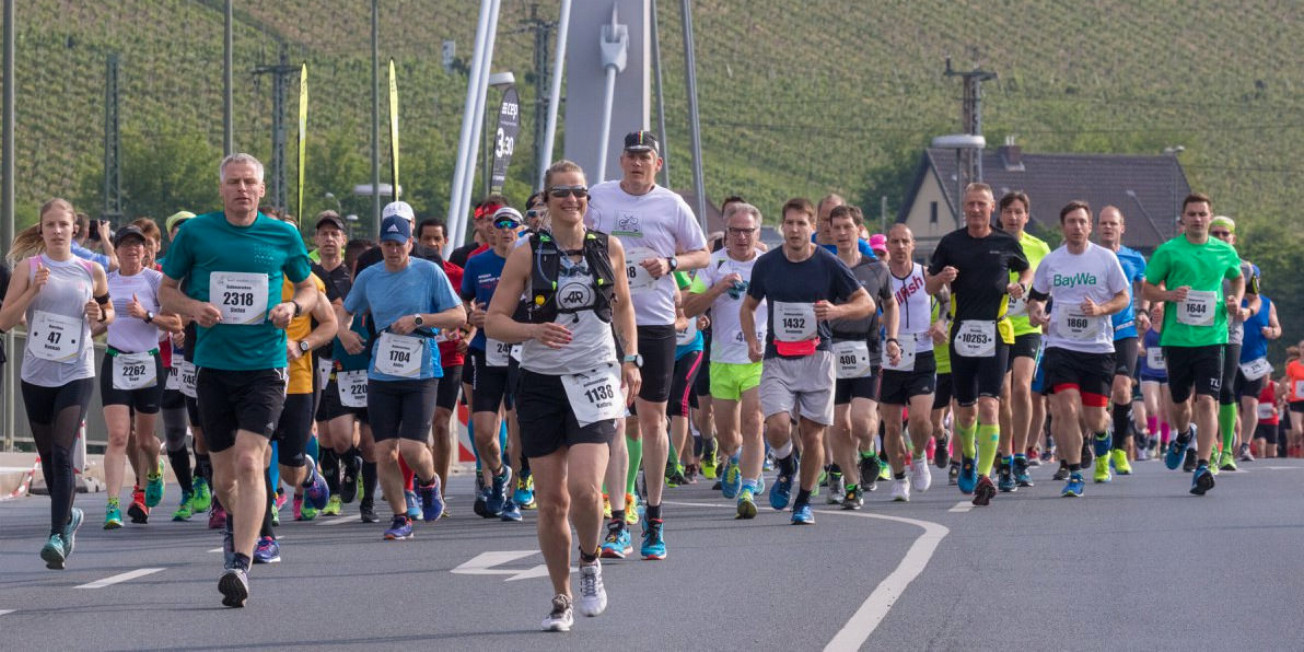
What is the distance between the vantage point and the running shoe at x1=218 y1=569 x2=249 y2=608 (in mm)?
9242

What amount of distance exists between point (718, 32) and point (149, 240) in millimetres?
144867

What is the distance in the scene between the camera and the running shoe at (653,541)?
11242 mm

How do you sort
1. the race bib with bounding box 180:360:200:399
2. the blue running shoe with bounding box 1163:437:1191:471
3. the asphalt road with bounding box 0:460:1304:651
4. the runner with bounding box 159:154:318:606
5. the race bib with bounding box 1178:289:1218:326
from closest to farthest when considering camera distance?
Answer: the asphalt road with bounding box 0:460:1304:651, the runner with bounding box 159:154:318:606, the race bib with bounding box 180:360:200:399, the race bib with bounding box 1178:289:1218:326, the blue running shoe with bounding box 1163:437:1191:471

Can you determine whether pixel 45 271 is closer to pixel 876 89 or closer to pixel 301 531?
pixel 301 531

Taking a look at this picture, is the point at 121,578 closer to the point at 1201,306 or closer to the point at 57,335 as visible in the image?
the point at 57,335

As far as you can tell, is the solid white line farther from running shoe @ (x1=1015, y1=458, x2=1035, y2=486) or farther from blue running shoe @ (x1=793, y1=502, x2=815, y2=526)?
running shoe @ (x1=1015, y1=458, x2=1035, y2=486)

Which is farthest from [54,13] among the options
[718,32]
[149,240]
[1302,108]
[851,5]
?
[149,240]

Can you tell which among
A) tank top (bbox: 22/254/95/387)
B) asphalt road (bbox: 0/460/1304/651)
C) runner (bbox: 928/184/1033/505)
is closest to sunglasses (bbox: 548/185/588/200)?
asphalt road (bbox: 0/460/1304/651)

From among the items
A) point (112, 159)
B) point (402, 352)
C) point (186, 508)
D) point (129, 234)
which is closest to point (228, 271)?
point (402, 352)

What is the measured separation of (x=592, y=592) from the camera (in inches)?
340

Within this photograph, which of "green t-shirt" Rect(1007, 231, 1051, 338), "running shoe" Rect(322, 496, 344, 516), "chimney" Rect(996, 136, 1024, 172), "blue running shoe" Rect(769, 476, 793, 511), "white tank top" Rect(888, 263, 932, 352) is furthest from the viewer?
"chimney" Rect(996, 136, 1024, 172)

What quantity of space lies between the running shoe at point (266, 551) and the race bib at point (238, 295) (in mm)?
1982

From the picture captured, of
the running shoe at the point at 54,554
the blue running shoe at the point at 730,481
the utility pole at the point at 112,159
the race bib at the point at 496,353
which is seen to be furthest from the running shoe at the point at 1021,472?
the utility pole at the point at 112,159

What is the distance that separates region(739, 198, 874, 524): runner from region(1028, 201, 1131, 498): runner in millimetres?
3198
